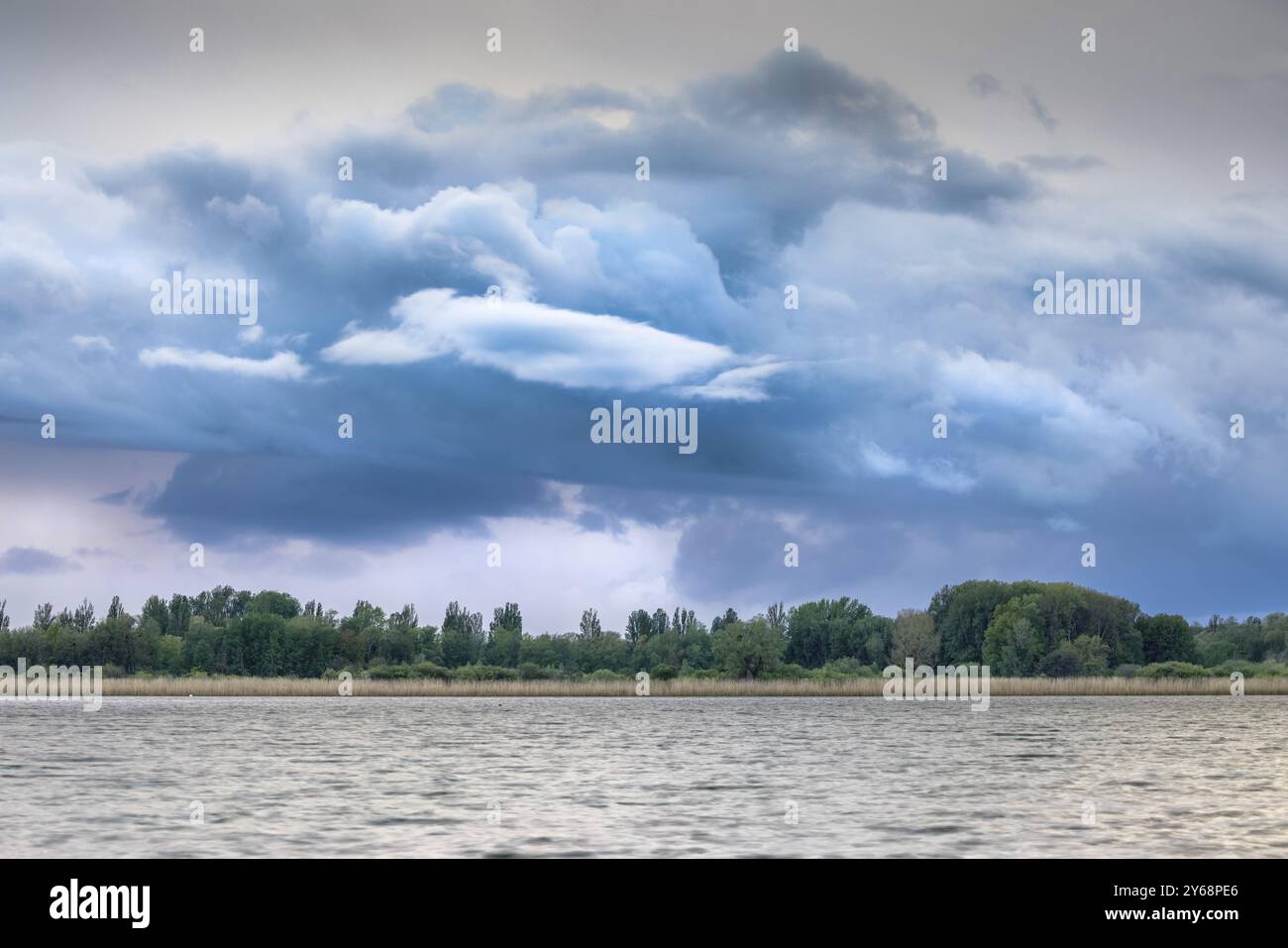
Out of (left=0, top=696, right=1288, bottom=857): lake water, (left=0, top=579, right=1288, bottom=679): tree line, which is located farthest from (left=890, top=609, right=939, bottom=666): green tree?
(left=0, top=696, right=1288, bottom=857): lake water

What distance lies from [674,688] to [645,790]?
358 ft

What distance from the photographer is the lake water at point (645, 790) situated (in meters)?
31.6

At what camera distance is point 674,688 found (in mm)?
152250

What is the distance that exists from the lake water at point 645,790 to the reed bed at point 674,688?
6015cm

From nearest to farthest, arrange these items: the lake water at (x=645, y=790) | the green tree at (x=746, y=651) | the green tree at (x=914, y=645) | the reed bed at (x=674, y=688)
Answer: the lake water at (x=645, y=790) < the reed bed at (x=674, y=688) < the green tree at (x=746, y=651) < the green tree at (x=914, y=645)

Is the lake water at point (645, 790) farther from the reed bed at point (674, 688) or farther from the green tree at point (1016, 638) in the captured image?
the green tree at point (1016, 638)

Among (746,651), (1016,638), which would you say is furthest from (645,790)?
(1016,638)

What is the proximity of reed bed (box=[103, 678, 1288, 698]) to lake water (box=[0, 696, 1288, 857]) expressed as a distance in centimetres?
6015

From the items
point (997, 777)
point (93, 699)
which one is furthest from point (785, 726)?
point (93, 699)

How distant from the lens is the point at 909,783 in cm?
4584

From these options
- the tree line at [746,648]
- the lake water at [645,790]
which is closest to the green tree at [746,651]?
the tree line at [746,648]

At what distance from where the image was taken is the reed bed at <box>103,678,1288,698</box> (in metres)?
146
